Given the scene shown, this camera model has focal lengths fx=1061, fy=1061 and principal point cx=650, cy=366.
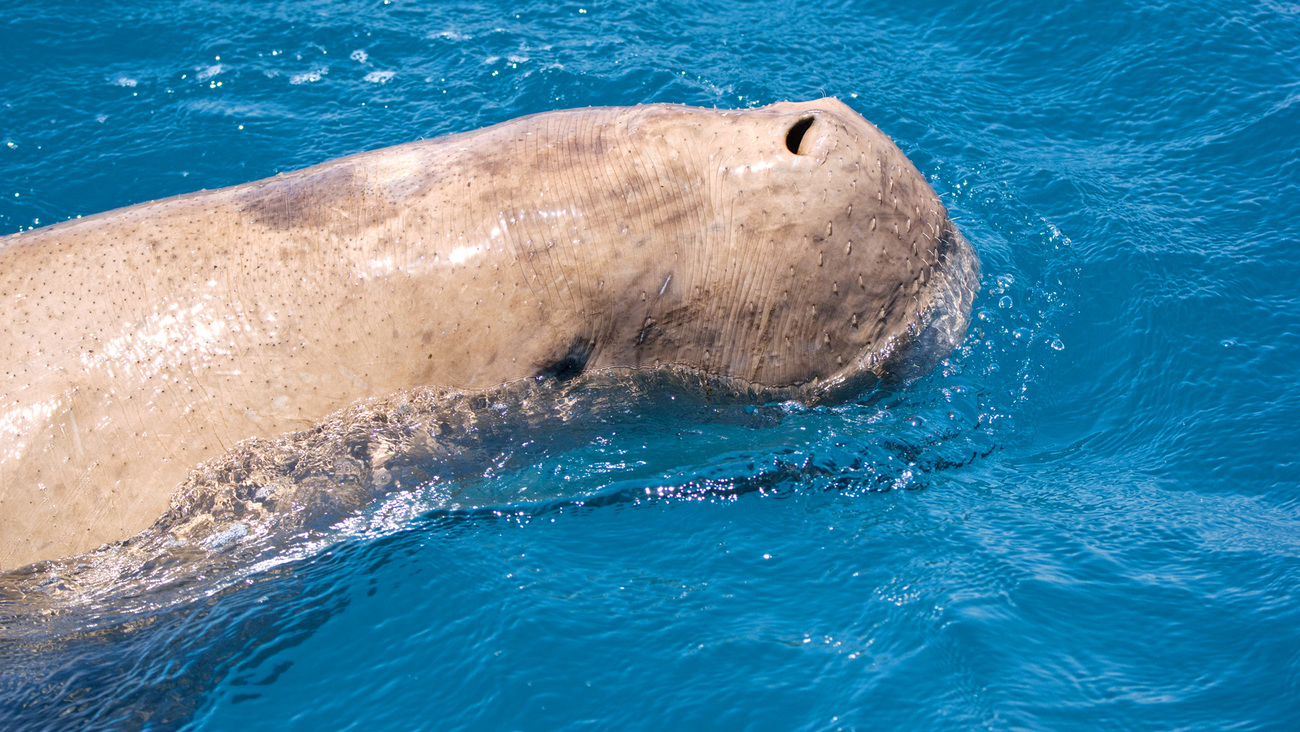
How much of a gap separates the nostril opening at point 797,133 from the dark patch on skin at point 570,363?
51.4 inches

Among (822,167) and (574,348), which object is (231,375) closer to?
(574,348)

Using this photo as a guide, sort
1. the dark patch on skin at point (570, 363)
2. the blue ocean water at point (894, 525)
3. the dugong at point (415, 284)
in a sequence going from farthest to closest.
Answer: the blue ocean water at point (894, 525) → the dark patch on skin at point (570, 363) → the dugong at point (415, 284)

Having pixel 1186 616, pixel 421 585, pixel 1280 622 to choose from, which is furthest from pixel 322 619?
pixel 1280 622

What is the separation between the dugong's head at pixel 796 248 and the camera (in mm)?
4820

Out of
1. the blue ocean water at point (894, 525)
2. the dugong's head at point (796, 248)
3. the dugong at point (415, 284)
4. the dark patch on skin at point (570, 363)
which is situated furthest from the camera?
the blue ocean water at point (894, 525)

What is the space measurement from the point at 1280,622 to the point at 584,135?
4437 millimetres

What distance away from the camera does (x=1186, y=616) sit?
572 centimetres

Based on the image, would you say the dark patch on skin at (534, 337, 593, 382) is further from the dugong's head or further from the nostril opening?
the nostril opening

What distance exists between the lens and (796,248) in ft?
15.9

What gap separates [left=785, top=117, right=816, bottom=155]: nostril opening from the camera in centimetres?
492

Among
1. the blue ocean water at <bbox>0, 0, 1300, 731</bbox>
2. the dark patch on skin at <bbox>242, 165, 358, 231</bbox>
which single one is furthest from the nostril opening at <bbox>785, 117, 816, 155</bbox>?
the dark patch on skin at <bbox>242, 165, 358, 231</bbox>

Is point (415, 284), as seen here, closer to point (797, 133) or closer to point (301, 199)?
point (301, 199)

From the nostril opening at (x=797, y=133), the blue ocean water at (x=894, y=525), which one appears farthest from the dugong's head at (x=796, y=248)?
the blue ocean water at (x=894, y=525)

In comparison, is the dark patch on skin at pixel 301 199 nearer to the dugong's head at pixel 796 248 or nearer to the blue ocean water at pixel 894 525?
the dugong's head at pixel 796 248
